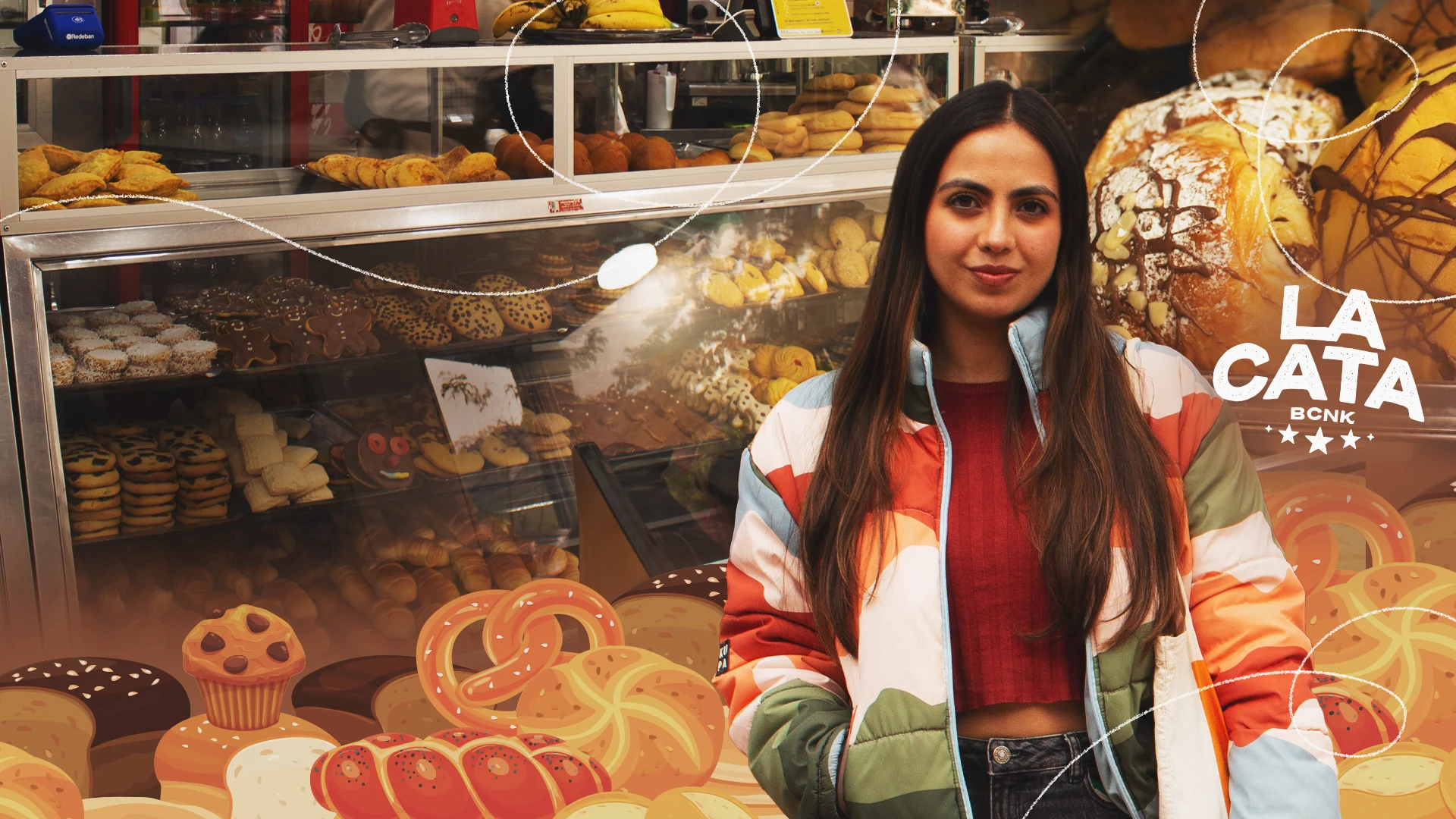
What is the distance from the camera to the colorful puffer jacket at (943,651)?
4.96 ft

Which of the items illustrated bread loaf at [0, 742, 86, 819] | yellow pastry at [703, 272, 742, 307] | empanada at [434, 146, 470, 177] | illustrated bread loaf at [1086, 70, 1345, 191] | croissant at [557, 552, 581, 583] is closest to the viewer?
illustrated bread loaf at [0, 742, 86, 819]

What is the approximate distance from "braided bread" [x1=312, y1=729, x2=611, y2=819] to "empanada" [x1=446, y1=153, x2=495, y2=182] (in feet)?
3.83

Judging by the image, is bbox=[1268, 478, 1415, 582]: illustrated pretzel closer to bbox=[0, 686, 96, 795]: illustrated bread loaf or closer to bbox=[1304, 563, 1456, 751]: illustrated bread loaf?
bbox=[1304, 563, 1456, 751]: illustrated bread loaf

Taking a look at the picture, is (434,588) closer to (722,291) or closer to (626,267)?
(626,267)

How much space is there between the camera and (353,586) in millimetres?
2652

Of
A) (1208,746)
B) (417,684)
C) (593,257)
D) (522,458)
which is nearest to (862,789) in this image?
(1208,746)

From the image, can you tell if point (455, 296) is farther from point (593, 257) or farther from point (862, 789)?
point (862, 789)

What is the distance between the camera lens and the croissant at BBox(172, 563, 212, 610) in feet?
8.16

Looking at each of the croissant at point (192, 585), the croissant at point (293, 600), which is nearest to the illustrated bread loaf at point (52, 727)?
the croissant at point (192, 585)

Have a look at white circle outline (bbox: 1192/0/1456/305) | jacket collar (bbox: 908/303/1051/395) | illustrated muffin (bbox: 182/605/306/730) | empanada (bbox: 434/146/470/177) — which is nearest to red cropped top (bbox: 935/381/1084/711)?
jacket collar (bbox: 908/303/1051/395)

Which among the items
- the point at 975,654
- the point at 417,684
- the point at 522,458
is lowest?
the point at 417,684

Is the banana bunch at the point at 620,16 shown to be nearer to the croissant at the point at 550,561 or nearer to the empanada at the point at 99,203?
the empanada at the point at 99,203

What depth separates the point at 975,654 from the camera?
158cm

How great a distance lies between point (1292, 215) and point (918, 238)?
1210 mm
